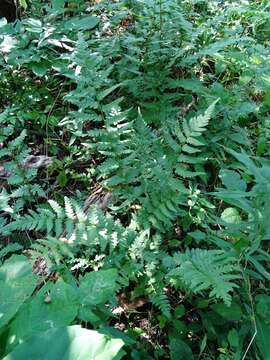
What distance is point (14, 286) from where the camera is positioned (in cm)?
103

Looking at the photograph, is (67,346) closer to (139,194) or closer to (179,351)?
(179,351)

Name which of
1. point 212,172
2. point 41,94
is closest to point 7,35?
point 41,94

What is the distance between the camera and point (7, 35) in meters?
2.84

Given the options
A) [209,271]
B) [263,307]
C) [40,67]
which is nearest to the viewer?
[209,271]

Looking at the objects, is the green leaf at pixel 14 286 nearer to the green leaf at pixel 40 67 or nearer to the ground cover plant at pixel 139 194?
the ground cover plant at pixel 139 194

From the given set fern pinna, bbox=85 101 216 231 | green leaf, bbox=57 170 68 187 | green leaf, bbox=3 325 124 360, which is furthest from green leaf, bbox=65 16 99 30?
green leaf, bbox=3 325 124 360

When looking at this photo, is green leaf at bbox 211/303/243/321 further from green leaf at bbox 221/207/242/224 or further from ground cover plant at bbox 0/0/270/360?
green leaf at bbox 221/207/242/224

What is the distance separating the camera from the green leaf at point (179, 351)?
1.80m

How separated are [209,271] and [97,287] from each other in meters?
0.53

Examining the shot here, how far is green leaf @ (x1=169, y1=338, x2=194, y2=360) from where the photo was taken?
1.80m

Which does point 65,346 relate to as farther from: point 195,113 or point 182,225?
point 195,113

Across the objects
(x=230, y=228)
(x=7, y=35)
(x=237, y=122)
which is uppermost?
(x=7, y=35)

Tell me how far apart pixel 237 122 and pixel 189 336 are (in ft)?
4.79

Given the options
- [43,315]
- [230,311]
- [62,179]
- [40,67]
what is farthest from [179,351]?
[40,67]
